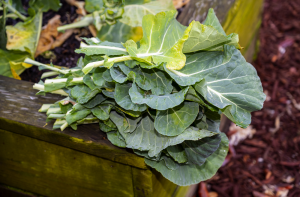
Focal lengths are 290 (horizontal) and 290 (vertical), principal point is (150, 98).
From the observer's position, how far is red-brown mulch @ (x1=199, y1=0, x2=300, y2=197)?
7.07 feet

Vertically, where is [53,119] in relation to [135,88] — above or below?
below

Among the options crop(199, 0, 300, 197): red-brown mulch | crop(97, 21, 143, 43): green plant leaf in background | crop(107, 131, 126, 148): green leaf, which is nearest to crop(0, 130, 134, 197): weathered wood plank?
crop(107, 131, 126, 148): green leaf

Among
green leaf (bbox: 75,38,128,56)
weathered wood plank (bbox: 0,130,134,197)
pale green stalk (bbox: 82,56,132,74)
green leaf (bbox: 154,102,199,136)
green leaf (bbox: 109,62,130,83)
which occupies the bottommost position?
weathered wood plank (bbox: 0,130,134,197)

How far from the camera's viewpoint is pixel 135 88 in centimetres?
96

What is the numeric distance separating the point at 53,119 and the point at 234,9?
1.33m

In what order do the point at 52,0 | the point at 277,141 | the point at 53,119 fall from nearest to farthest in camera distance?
1. the point at 53,119
2. the point at 52,0
3. the point at 277,141

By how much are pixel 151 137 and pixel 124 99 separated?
168 millimetres

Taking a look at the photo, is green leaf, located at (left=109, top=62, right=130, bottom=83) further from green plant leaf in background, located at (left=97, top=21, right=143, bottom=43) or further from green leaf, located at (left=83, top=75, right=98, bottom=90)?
green plant leaf in background, located at (left=97, top=21, right=143, bottom=43)

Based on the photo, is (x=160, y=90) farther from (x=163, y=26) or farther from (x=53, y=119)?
(x=53, y=119)

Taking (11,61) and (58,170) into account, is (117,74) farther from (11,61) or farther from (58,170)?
(11,61)

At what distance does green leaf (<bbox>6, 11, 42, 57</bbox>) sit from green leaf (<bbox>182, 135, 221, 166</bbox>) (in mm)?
1020

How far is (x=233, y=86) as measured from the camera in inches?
38.2

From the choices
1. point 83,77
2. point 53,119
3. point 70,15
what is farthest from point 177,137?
point 70,15

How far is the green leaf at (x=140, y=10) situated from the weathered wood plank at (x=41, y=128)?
56cm
